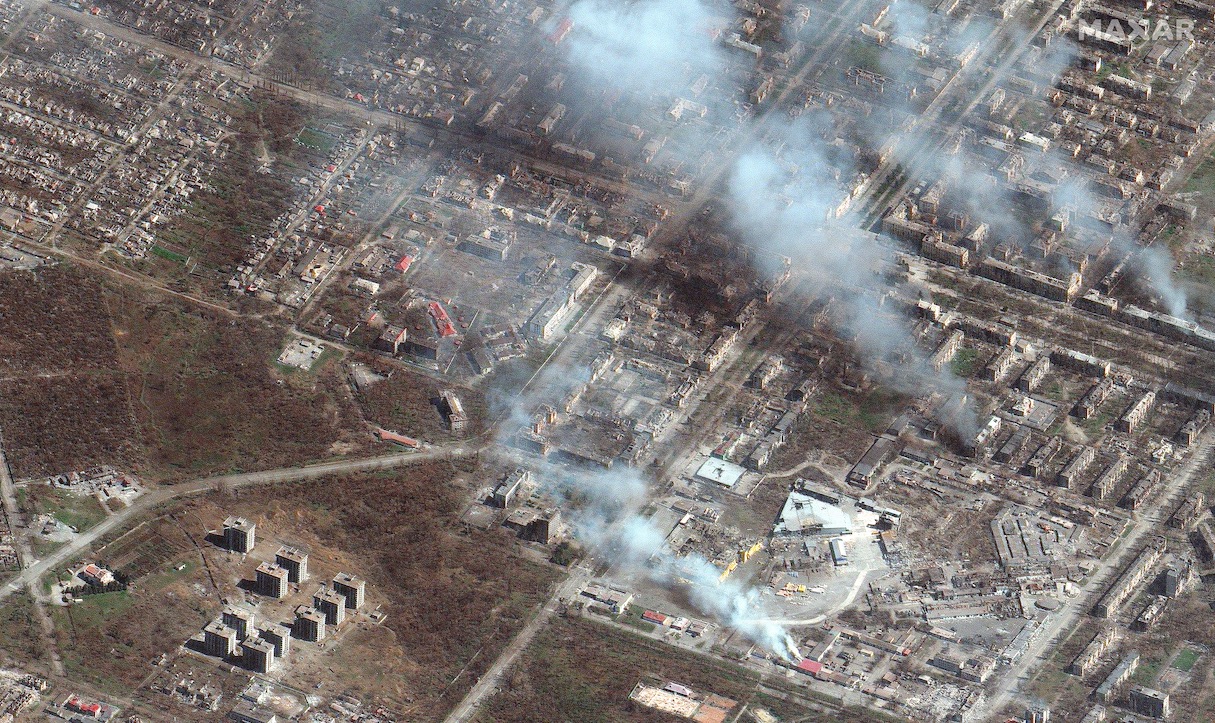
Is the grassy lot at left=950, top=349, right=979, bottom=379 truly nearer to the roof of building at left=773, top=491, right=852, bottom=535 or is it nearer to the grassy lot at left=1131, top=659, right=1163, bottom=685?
the roof of building at left=773, top=491, right=852, bottom=535

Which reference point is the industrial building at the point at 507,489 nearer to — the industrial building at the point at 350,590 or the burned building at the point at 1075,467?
the industrial building at the point at 350,590

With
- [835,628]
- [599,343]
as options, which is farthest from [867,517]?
[599,343]

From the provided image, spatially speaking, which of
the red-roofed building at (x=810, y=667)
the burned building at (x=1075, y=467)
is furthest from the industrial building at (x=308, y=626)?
the burned building at (x=1075, y=467)

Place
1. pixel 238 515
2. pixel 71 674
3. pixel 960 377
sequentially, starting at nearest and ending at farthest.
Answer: pixel 71 674
pixel 238 515
pixel 960 377

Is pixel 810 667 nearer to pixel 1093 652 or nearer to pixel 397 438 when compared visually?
pixel 1093 652

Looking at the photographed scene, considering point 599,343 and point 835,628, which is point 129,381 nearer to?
point 599,343

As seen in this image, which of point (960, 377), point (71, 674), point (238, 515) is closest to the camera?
point (71, 674)

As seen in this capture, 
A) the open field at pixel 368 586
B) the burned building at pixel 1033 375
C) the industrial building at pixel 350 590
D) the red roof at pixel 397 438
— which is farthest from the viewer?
the burned building at pixel 1033 375

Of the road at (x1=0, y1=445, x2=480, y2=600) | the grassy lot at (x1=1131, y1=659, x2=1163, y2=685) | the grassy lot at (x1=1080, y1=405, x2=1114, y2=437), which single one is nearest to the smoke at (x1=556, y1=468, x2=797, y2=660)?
the road at (x1=0, y1=445, x2=480, y2=600)
